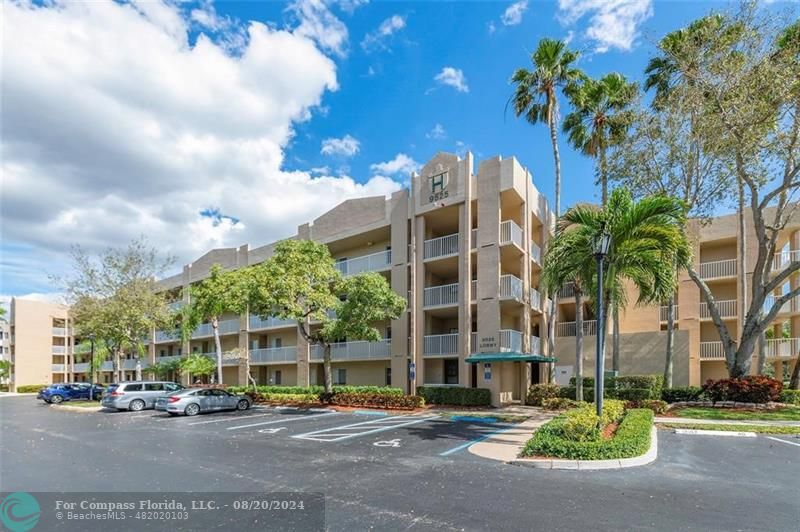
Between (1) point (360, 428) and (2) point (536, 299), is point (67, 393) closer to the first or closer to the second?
(1) point (360, 428)

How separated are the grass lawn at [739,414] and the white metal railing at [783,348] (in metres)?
10.8

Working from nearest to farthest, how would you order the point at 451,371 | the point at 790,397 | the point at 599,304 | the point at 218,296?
the point at 599,304, the point at 790,397, the point at 451,371, the point at 218,296

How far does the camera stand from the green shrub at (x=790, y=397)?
20.0 meters

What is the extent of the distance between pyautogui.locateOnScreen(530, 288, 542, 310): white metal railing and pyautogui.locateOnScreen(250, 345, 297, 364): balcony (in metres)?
16.5

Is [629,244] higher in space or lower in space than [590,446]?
higher

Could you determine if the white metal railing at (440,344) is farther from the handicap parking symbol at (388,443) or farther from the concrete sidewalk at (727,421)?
the handicap parking symbol at (388,443)

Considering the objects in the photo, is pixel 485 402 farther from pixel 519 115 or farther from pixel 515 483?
pixel 519 115

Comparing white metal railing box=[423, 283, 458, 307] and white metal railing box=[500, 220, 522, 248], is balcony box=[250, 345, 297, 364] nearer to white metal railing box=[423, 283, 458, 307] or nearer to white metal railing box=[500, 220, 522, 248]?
white metal railing box=[423, 283, 458, 307]

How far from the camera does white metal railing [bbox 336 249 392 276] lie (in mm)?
28078

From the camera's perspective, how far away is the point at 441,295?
1000 inches

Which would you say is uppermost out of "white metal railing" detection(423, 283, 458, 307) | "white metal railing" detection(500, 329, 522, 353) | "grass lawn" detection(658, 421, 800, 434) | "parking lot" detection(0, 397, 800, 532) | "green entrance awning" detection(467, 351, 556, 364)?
"white metal railing" detection(423, 283, 458, 307)

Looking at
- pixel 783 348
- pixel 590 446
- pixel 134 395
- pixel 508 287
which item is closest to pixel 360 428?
pixel 590 446

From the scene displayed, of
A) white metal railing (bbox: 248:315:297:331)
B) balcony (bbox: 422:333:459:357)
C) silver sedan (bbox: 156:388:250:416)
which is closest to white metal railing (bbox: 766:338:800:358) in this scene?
balcony (bbox: 422:333:459:357)

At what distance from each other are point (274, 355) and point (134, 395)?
935 centimetres
